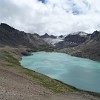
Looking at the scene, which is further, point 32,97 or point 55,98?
point 55,98

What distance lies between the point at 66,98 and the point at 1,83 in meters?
14.2

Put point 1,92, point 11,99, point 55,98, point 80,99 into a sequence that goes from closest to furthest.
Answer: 1. point 11,99
2. point 1,92
3. point 55,98
4. point 80,99

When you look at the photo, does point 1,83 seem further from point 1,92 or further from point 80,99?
point 80,99

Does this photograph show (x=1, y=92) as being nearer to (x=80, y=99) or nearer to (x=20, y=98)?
(x=20, y=98)

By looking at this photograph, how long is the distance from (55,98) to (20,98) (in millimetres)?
8721

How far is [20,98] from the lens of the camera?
1524 inches

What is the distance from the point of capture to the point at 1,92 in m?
39.4

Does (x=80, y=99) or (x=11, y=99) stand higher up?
(x=80, y=99)

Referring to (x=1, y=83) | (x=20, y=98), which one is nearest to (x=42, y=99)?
(x=20, y=98)

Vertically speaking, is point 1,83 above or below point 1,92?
above

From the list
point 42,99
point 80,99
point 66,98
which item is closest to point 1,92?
point 42,99

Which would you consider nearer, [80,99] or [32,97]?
[32,97]

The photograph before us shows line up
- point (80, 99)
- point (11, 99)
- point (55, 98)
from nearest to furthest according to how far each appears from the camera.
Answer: point (11, 99) < point (55, 98) < point (80, 99)

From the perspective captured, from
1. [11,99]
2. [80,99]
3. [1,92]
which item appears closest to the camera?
[11,99]
